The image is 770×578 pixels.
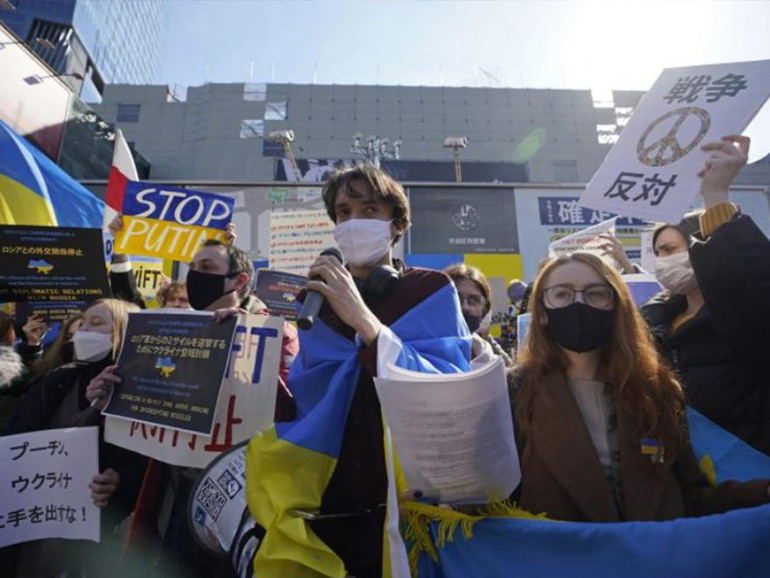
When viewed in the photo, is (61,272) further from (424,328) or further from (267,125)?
(267,125)

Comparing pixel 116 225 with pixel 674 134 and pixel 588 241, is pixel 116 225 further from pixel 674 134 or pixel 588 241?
pixel 588 241

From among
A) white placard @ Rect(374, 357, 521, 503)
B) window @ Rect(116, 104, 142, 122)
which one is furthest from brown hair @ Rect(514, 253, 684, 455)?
window @ Rect(116, 104, 142, 122)

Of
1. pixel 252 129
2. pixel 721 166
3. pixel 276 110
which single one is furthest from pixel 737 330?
pixel 276 110

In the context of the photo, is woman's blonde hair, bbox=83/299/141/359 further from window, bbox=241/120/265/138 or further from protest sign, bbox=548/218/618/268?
window, bbox=241/120/265/138

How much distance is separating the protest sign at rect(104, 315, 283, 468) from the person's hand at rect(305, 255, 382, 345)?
2.15ft

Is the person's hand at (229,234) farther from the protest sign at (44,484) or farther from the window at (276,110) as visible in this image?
the window at (276,110)

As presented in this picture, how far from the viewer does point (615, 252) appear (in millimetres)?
4035

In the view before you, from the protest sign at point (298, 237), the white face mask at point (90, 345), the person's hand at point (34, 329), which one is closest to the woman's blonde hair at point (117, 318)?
the white face mask at point (90, 345)

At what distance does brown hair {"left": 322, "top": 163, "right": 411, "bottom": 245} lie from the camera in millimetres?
1670

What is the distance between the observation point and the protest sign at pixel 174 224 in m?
3.83

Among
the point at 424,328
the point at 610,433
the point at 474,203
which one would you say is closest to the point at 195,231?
the point at 424,328

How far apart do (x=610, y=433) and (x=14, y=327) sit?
388cm

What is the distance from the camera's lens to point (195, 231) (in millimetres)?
3830

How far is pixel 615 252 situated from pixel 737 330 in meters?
2.63
